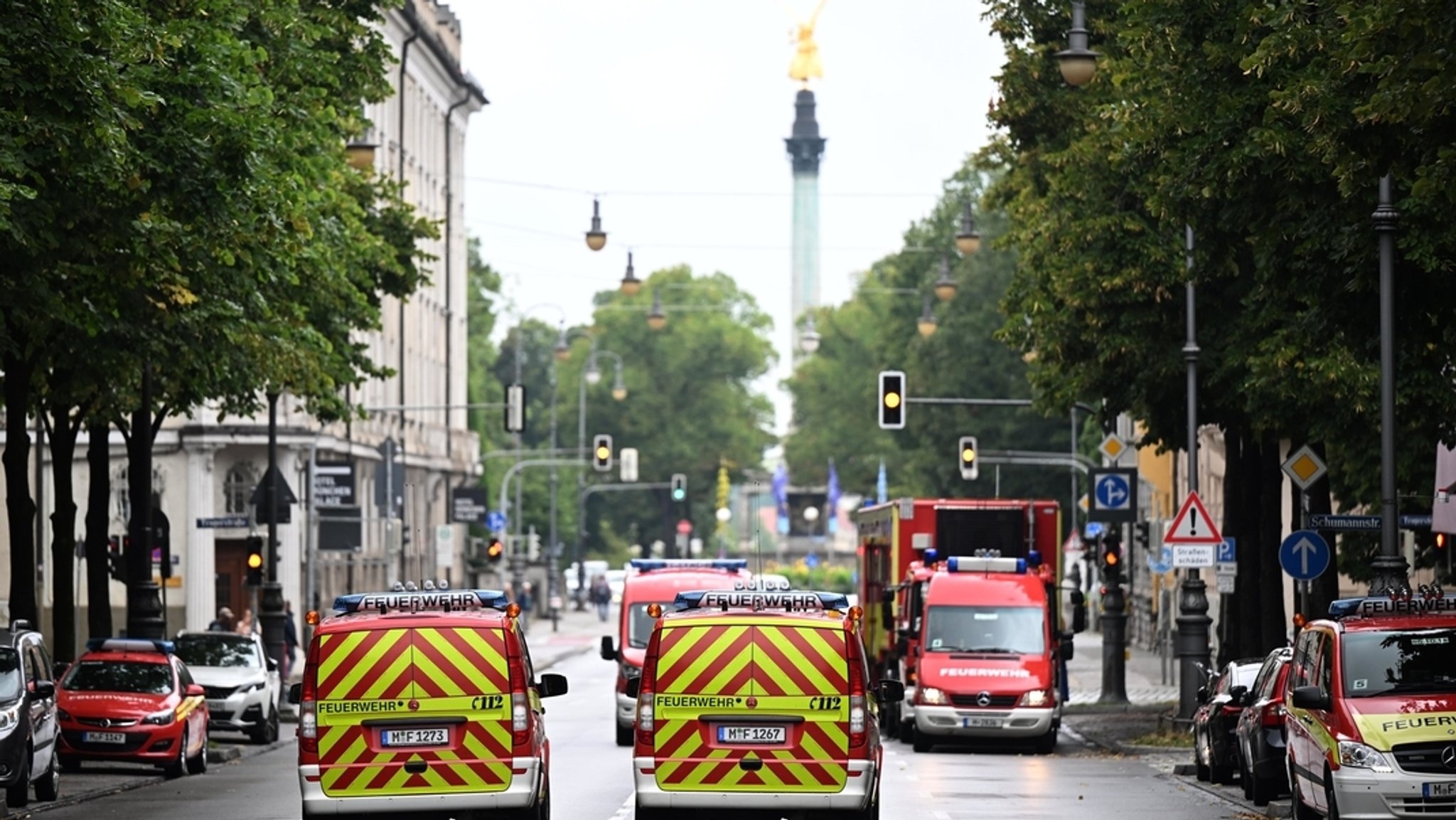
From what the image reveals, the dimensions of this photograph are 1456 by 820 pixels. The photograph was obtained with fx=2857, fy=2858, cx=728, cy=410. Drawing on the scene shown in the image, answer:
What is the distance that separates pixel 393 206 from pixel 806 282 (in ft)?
390

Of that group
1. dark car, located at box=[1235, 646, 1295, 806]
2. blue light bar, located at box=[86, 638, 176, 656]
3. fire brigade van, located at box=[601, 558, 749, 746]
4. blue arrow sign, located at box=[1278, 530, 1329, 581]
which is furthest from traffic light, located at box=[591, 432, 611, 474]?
dark car, located at box=[1235, 646, 1295, 806]

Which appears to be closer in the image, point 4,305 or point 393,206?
point 4,305

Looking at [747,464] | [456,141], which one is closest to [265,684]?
[456,141]

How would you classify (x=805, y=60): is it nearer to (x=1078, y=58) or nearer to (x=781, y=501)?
(x=781, y=501)

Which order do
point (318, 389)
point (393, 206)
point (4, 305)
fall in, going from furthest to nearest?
point (393, 206), point (318, 389), point (4, 305)

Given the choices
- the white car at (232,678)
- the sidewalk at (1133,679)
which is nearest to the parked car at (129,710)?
the white car at (232,678)

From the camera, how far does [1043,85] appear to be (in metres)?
40.0

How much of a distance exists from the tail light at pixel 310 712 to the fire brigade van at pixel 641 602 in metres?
14.3

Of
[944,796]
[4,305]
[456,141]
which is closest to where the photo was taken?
[4,305]

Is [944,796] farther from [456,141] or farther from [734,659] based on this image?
[456,141]

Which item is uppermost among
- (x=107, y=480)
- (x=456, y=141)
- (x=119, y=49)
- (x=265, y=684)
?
(x=456, y=141)

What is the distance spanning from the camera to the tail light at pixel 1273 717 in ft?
81.9

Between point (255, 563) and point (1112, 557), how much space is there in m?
13.4

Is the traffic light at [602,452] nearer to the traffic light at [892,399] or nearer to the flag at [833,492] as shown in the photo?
the traffic light at [892,399]
